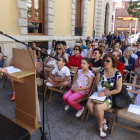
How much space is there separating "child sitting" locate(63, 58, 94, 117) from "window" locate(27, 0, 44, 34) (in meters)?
5.72

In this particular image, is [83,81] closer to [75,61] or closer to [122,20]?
[75,61]

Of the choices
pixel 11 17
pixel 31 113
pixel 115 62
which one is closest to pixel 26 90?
pixel 31 113

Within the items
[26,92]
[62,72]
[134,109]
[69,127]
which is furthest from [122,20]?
[26,92]

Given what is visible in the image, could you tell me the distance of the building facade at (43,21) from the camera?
6.73 meters

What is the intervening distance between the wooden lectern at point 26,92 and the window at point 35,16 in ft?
19.8

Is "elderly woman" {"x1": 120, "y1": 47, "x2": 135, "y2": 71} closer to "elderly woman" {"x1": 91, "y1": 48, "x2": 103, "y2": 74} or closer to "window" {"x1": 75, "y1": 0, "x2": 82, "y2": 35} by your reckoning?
"elderly woman" {"x1": 91, "y1": 48, "x2": 103, "y2": 74}

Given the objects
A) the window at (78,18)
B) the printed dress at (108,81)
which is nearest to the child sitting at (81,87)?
the printed dress at (108,81)

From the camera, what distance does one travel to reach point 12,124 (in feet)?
6.80

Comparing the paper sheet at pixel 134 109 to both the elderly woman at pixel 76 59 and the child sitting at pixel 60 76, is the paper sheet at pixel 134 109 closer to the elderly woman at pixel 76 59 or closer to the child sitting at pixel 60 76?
the child sitting at pixel 60 76

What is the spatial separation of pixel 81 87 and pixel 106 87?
64 centimetres

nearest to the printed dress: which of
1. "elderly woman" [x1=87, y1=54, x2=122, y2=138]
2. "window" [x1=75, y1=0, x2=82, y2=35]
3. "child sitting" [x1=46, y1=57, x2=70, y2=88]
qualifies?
"elderly woman" [x1=87, y1=54, x2=122, y2=138]

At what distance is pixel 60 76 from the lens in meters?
3.74

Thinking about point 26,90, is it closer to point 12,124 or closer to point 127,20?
point 12,124

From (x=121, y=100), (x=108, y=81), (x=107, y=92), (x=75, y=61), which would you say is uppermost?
(x=75, y=61)
